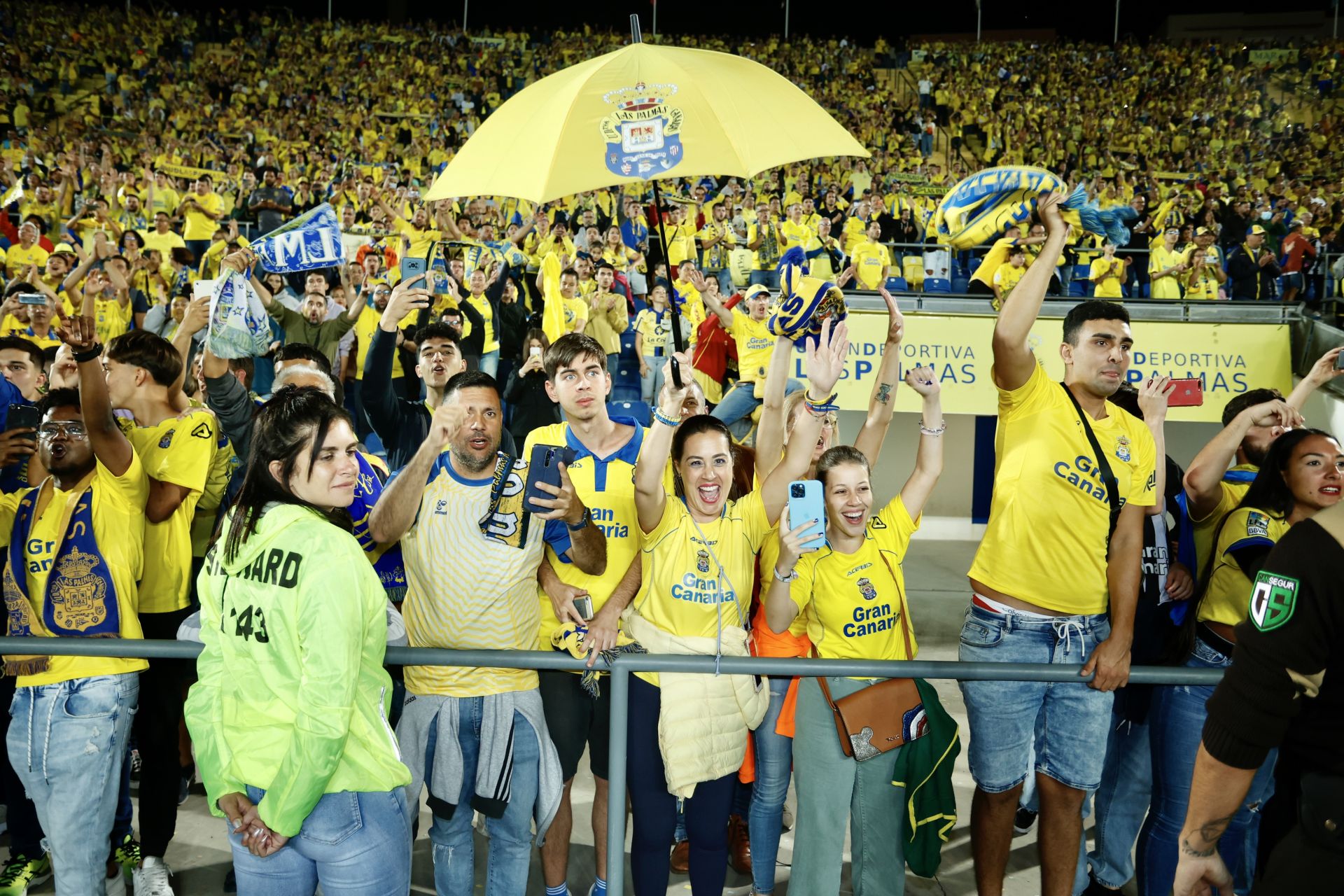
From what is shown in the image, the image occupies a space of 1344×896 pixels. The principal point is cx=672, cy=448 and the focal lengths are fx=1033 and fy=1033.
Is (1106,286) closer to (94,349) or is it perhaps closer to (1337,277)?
(1337,277)

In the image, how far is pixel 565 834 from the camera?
11.4 ft

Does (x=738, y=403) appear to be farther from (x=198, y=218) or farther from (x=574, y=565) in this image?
(x=198, y=218)

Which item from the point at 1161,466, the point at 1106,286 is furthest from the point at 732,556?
the point at 1106,286

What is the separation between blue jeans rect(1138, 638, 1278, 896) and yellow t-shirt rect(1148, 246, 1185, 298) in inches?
397

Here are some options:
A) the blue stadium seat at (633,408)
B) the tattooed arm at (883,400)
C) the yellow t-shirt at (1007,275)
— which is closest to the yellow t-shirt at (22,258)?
the blue stadium seat at (633,408)

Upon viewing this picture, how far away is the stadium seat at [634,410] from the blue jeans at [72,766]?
756 cm

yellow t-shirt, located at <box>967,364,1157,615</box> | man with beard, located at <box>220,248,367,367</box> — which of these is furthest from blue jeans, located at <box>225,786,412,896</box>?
man with beard, located at <box>220,248,367,367</box>

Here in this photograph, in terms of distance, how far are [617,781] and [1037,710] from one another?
133 cm

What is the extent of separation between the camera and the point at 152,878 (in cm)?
352

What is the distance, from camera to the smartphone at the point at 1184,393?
375 cm

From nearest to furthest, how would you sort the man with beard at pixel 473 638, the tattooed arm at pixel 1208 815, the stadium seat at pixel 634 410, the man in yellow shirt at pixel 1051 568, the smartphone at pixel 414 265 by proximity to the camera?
the tattooed arm at pixel 1208 815
the man with beard at pixel 473 638
the man in yellow shirt at pixel 1051 568
the smartphone at pixel 414 265
the stadium seat at pixel 634 410

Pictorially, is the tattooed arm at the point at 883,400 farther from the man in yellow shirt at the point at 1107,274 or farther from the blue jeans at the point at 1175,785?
the man in yellow shirt at the point at 1107,274

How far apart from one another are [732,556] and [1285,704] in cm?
173

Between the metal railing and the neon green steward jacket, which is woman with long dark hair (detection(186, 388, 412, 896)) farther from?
the metal railing
